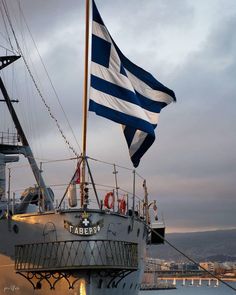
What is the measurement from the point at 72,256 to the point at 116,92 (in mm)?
5459

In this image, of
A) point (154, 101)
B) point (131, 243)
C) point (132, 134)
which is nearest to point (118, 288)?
point (131, 243)

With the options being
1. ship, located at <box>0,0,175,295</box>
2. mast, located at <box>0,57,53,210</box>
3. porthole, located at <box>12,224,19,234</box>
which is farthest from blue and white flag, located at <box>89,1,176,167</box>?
mast, located at <box>0,57,53,210</box>

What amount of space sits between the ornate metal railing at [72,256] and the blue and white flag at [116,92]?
11.4 ft

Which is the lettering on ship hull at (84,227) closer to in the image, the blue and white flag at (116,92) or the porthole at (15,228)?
the porthole at (15,228)

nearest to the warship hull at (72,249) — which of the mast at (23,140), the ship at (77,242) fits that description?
the ship at (77,242)

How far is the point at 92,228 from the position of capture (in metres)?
20.0

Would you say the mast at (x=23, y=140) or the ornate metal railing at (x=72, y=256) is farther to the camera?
the mast at (x=23, y=140)

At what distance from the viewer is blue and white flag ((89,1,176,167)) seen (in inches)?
811

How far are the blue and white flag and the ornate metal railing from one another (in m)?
3.48

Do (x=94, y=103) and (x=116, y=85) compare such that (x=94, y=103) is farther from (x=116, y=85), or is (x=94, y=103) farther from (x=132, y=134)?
(x=132, y=134)

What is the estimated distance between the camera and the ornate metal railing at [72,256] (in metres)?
19.8

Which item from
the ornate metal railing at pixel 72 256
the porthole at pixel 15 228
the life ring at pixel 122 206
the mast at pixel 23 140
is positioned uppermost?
the mast at pixel 23 140

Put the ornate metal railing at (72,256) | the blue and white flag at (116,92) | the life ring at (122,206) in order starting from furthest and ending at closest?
the life ring at (122,206) → the blue and white flag at (116,92) → the ornate metal railing at (72,256)

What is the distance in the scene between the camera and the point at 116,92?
20.9 meters
